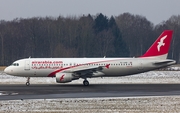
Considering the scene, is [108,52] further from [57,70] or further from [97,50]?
[57,70]

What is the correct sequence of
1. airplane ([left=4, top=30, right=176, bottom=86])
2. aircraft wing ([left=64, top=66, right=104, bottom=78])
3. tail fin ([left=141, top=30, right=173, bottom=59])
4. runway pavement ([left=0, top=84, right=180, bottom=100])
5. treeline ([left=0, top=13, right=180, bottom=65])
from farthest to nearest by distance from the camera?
treeline ([left=0, top=13, right=180, bottom=65]), tail fin ([left=141, top=30, right=173, bottom=59]), airplane ([left=4, top=30, right=176, bottom=86]), aircraft wing ([left=64, top=66, right=104, bottom=78]), runway pavement ([left=0, top=84, right=180, bottom=100])

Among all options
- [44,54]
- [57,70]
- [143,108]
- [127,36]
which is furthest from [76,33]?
[143,108]

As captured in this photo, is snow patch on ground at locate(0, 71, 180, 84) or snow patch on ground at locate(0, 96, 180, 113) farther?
snow patch on ground at locate(0, 71, 180, 84)

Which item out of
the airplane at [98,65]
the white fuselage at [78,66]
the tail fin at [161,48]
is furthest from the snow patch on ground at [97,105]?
the tail fin at [161,48]

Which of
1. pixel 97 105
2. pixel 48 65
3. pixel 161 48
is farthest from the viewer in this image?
pixel 161 48

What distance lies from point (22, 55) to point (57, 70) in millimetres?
59785

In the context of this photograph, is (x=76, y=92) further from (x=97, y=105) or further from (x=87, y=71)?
(x=97, y=105)

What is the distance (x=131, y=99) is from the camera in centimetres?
2538

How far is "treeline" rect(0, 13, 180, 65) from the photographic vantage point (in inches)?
3782

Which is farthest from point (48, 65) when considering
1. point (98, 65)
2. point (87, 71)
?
point (98, 65)

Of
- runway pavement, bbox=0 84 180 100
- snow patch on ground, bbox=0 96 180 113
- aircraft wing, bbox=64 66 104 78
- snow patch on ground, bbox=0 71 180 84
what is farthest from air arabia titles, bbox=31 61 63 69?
snow patch on ground, bbox=0 96 180 113

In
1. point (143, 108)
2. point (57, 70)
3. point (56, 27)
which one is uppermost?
point (56, 27)

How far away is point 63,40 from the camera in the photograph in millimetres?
101500

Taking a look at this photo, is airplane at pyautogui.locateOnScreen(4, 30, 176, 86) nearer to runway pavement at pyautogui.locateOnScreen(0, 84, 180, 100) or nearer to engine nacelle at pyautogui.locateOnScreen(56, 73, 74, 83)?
engine nacelle at pyautogui.locateOnScreen(56, 73, 74, 83)
